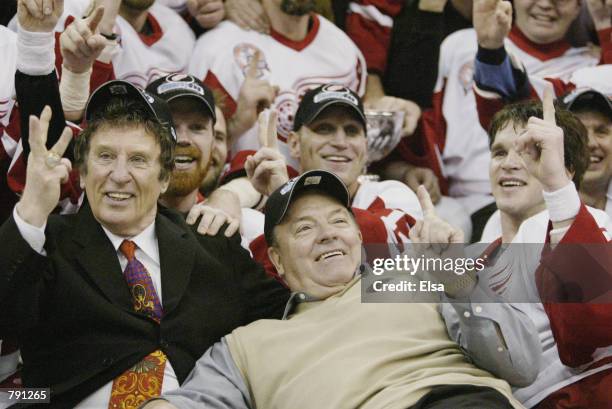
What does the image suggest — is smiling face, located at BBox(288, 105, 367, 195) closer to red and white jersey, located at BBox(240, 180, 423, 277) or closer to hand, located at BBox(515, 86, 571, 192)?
red and white jersey, located at BBox(240, 180, 423, 277)

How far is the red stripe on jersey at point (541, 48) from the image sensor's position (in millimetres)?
4121

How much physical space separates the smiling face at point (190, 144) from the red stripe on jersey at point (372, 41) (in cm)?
122

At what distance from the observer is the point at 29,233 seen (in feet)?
7.62

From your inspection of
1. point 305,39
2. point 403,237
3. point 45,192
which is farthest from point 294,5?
point 45,192

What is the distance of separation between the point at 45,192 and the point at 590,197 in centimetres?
185

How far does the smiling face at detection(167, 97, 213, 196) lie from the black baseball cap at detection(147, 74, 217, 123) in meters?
0.02

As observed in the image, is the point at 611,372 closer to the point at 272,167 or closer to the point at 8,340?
the point at 272,167

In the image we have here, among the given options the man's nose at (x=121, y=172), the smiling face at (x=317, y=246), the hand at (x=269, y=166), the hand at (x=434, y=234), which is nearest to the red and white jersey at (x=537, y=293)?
the hand at (x=434, y=234)

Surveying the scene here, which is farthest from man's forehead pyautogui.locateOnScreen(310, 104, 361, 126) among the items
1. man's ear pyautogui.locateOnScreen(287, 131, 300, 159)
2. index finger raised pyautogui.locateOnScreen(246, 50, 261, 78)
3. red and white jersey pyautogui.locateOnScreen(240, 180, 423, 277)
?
index finger raised pyautogui.locateOnScreen(246, 50, 261, 78)

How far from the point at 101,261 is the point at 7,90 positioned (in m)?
0.76

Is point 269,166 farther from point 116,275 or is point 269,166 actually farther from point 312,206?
point 116,275

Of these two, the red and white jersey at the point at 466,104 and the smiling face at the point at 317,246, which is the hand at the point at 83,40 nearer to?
the smiling face at the point at 317,246

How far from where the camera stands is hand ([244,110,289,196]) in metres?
2.97

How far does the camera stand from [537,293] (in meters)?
2.60
